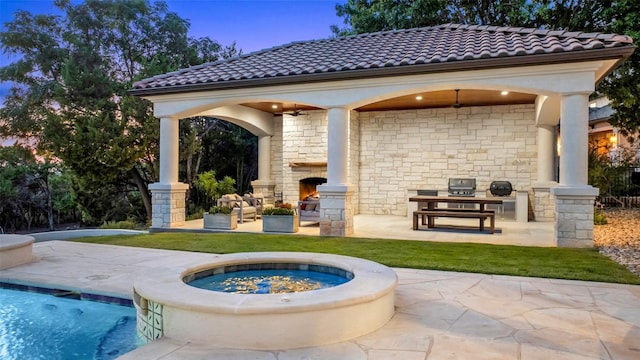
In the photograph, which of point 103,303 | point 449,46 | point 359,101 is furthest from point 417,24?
point 103,303

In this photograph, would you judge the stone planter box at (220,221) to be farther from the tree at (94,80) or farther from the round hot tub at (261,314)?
the round hot tub at (261,314)

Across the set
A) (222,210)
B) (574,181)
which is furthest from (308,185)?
(574,181)

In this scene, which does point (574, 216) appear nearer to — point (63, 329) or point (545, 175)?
point (545, 175)

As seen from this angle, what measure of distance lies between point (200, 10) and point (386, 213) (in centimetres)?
1484

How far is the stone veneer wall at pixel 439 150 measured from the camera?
A: 12227mm

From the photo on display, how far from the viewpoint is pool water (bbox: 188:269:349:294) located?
14.9 feet

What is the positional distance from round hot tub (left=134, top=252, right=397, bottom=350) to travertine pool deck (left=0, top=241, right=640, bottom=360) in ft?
0.29

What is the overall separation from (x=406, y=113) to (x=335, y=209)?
216 inches

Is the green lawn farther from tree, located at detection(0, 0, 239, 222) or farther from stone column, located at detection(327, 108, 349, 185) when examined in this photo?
tree, located at detection(0, 0, 239, 222)

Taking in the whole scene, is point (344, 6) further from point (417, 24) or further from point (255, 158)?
point (255, 158)

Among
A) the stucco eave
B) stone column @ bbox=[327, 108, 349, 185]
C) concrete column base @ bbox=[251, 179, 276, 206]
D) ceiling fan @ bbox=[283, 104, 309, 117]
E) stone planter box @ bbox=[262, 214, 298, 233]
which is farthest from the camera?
concrete column base @ bbox=[251, 179, 276, 206]

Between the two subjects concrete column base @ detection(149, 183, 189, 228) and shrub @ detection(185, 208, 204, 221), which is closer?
concrete column base @ detection(149, 183, 189, 228)

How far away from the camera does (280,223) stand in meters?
9.55

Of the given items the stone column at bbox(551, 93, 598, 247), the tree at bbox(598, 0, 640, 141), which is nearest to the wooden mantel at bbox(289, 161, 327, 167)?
the stone column at bbox(551, 93, 598, 247)
